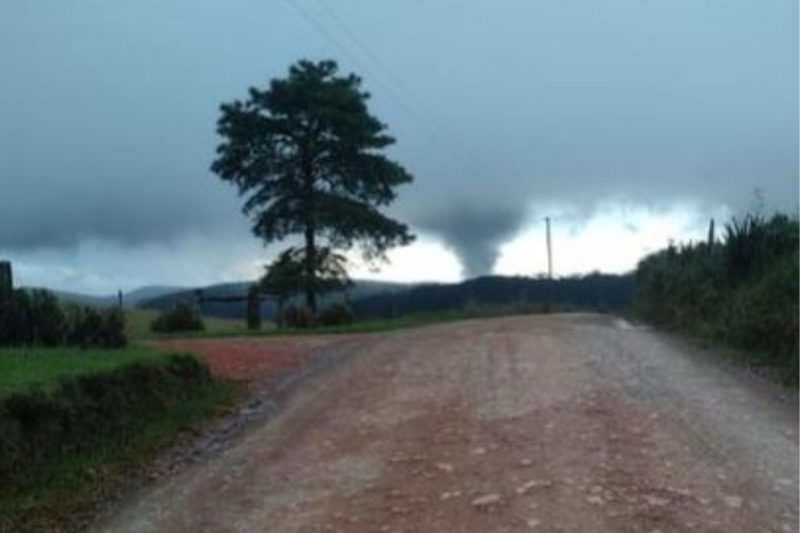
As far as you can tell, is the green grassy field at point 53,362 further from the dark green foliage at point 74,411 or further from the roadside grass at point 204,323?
the roadside grass at point 204,323

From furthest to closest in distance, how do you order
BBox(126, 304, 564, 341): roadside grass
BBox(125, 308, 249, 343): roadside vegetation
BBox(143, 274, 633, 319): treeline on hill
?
1. BBox(143, 274, 633, 319): treeline on hill
2. BBox(126, 304, 564, 341): roadside grass
3. BBox(125, 308, 249, 343): roadside vegetation

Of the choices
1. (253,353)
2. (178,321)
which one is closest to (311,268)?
(178,321)

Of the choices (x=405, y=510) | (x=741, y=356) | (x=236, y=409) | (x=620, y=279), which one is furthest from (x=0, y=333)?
(x=620, y=279)

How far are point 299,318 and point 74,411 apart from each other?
19283 millimetres

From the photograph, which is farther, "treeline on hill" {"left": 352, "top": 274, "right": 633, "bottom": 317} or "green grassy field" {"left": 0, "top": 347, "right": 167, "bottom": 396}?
"treeline on hill" {"left": 352, "top": 274, "right": 633, "bottom": 317}

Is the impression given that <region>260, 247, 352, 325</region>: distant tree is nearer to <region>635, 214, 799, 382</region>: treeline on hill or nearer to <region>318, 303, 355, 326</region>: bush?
<region>318, 303, 355, 326</region>: bush

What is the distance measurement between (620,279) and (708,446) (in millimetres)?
24611

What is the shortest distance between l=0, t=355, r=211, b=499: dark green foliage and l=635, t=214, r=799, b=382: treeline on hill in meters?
7.30

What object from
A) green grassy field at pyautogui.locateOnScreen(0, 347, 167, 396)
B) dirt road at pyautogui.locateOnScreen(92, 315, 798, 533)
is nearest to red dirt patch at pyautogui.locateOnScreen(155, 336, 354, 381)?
green grassy field at pyautogui.locateOnScreen(0, 347, 167, 396)

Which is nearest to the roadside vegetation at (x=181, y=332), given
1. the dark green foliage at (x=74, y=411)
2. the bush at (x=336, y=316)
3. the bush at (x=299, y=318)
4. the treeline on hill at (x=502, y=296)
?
the bush at (x=299, y=318)

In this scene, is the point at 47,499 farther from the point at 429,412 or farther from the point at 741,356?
the point at 741,356

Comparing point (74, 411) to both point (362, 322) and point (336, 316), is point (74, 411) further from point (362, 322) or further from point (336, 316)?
point (362, 322)

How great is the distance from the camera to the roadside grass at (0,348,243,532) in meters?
8.15

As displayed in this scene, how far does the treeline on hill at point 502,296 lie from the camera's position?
113 ft
